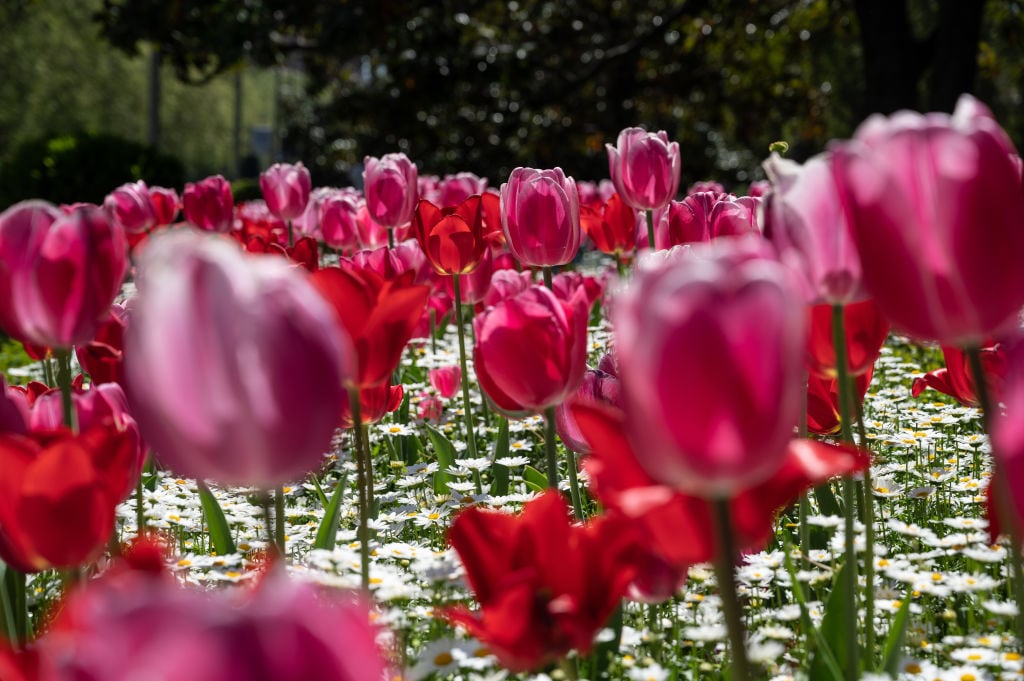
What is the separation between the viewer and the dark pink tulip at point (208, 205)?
14.7ft

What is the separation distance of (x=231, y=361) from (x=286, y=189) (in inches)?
159

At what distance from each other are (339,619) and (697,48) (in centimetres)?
1671

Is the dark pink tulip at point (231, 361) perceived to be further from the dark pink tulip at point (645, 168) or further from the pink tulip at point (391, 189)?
the pink tulip at point (391, 189)

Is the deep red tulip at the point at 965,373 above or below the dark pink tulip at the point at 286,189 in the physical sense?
below

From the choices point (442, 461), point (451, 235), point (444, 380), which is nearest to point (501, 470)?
point (442, 461)

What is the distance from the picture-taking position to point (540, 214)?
2.62 m

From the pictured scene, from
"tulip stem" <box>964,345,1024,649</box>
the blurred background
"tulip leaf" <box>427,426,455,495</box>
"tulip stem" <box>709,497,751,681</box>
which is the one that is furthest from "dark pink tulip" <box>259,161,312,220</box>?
the blurred background

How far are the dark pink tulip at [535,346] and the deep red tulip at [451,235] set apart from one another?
1.38 m

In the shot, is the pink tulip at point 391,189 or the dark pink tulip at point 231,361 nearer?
the dark pink tulip at point 231,361

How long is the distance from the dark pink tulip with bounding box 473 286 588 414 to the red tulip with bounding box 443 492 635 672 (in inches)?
15.0

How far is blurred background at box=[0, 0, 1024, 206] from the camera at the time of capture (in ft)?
40.6

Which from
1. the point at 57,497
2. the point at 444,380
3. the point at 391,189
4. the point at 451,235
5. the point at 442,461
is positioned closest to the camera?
the point at 57,497

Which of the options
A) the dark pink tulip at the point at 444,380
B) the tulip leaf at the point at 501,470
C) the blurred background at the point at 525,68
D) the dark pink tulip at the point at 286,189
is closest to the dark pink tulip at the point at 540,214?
the tulip leaf at the point at 501,470

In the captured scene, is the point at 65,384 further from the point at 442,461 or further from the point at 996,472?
the point at 442,461
